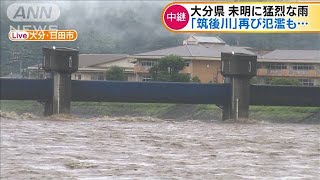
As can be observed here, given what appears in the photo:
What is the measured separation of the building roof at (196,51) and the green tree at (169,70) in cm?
28

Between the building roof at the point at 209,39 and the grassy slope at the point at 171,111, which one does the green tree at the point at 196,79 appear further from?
the grassy slope at the point at 171,111

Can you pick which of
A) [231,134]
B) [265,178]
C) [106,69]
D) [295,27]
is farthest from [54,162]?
[106,69]

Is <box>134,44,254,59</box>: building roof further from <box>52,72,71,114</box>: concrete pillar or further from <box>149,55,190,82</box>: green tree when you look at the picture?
<box>52,72,71,114</box>: concrete pillar

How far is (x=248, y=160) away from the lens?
50.2 ft

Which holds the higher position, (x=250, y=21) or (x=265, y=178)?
(x=250, y=21)

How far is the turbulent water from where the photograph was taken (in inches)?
500

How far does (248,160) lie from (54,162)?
437 centimetres

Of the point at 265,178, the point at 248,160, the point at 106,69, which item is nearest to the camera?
the point at 265,178

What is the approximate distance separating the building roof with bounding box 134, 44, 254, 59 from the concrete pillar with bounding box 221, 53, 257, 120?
457mm

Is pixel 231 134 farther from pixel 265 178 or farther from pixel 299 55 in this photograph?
pixel 265 178

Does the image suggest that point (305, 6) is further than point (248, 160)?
No

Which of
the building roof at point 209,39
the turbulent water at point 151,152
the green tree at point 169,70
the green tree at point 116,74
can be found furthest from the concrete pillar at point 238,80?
the turbulent water at point 151,152

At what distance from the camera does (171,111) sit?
36906 mm

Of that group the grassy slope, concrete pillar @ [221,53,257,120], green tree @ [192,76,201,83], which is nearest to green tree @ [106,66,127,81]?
green tree @ [192,76,201,83]
